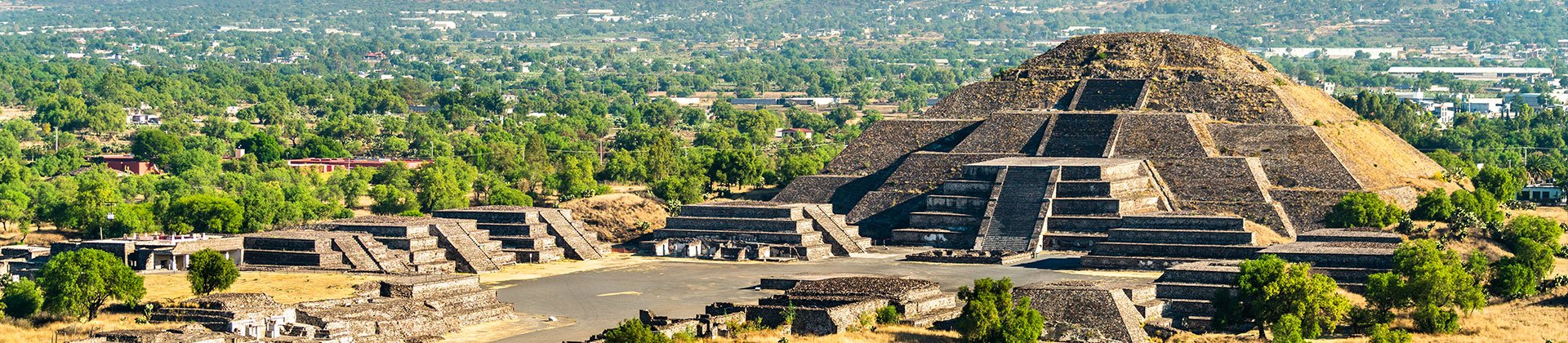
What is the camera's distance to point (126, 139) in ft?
558

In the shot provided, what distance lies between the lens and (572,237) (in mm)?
104062

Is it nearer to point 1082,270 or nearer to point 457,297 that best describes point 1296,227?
point 1082,270

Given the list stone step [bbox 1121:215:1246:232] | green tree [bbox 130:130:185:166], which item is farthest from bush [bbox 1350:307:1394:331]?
green tree [bbox 130:130:185:166]

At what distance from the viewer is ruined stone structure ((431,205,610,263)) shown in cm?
10150

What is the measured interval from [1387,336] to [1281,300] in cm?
413

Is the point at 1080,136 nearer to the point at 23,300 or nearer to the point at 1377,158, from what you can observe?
the point at 1377,158

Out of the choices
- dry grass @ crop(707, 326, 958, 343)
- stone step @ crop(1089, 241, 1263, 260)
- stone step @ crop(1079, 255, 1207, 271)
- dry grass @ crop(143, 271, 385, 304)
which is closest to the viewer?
dry grass @ crop(707, 326, 958, 343)

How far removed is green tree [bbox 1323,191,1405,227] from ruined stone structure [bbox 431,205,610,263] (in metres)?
29.1

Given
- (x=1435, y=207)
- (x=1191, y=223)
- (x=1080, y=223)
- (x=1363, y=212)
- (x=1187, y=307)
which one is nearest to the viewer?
(x=1187, y=307)

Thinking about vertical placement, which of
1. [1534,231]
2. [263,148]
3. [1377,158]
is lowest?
[1534,231]

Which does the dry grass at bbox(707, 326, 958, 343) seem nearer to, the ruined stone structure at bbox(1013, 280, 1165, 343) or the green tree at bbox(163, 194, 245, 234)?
the ruined stone structure at bbox(1013, 280, 1165, 343)

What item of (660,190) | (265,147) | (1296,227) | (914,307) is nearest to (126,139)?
(265,147)

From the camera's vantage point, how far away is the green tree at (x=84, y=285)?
250 ft

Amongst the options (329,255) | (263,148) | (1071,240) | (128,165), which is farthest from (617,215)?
(263,148)
